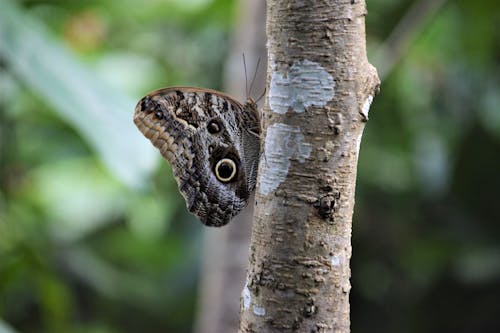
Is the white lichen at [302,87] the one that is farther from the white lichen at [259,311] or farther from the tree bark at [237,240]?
the tree bark at [237,240]

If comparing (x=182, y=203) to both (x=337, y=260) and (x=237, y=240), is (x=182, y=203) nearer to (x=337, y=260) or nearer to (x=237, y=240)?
(x=237, y=240)

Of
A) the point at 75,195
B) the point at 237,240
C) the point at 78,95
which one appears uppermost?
the point at 78,95

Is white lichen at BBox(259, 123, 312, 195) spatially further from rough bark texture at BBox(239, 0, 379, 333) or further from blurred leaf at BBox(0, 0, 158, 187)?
blurred leaf at BBox(0, 0, 158, 187)

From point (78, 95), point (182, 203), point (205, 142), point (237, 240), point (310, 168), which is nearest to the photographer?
point (310, 168)

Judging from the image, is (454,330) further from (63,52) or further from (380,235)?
(63,52)

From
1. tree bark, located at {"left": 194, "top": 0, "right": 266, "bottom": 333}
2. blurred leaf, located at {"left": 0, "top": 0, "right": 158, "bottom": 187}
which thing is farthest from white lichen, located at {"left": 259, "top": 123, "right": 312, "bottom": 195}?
tree bark, located at {"left": 194, "top": 0, "right": 266, "bottom": 333}

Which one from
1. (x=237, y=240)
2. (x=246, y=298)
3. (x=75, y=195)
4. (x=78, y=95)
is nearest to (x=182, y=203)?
(x=75, y=195)
